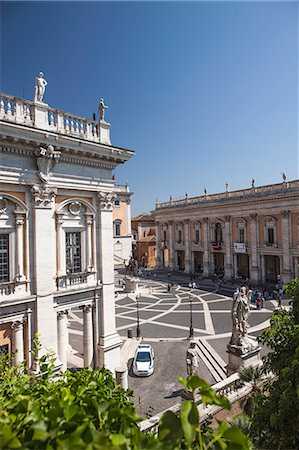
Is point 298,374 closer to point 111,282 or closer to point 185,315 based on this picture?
point 111,282

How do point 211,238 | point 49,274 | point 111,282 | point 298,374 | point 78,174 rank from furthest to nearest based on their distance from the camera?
point 211,238, point 111,282, point 78,174, point 49,274, point 298,374

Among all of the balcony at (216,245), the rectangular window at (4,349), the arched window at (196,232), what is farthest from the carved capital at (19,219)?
the arched window at (196,232)

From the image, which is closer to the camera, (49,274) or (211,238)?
(49,274)

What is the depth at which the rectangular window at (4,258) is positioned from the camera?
1192 centimetres

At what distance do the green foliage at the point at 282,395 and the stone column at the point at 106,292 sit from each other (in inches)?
317

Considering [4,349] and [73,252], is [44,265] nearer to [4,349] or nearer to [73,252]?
[73,252]

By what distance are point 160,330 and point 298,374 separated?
689 inches

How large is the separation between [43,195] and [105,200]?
3333 millimetres

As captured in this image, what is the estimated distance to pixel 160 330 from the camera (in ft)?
75.9

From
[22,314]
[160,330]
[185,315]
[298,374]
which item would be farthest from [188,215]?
[298,374]

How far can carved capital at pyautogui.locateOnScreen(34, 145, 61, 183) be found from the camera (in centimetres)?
1220

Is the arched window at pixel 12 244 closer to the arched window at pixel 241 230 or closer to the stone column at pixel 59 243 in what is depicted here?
the stone column at pixel 59 243

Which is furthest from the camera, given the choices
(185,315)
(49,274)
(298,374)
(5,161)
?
(185,315)

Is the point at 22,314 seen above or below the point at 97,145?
below
